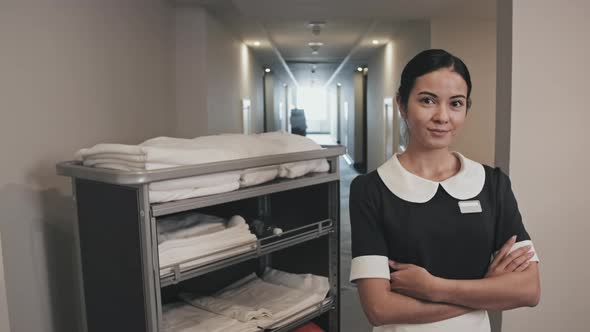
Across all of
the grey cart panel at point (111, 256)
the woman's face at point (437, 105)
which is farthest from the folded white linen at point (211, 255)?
the woman's face at point (437, 105)

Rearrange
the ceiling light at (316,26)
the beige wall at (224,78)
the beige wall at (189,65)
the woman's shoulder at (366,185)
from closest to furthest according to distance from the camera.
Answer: the woman's shoulder at (366,185)
the beige wall at (189,65)
the beige wall at (224,78)
the ceiling light at (316,26)

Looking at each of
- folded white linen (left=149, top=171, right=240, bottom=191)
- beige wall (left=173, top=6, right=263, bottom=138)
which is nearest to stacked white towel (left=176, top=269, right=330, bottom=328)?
folded white linen (left=149, top=171, right=240, bottom=191)

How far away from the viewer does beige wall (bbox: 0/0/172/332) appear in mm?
1654

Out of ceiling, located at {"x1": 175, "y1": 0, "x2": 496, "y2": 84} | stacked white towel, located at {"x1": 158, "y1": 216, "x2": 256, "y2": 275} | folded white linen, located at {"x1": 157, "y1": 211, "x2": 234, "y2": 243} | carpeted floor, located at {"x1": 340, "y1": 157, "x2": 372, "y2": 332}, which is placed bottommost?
carpeted floor, located at {"x1": 340, "y1": 157, "x2": 372, "y2": 332}

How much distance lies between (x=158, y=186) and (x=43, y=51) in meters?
1.04

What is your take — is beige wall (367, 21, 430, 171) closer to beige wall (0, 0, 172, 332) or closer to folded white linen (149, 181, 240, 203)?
beige wall (0, 0, 172, 332)

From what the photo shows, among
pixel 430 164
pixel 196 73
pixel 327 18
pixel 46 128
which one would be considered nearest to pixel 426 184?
pixel 430 164

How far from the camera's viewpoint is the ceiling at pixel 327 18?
404cm

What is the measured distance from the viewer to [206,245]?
145 centimetres

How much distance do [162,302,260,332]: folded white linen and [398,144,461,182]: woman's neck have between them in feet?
2.66

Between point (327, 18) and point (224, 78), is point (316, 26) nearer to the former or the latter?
point (327, 18)

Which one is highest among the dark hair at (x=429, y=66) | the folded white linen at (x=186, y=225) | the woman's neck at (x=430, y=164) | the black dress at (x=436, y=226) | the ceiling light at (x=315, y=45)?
the ceiling light at (x=315, y=45)

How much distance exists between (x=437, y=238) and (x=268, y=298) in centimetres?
89

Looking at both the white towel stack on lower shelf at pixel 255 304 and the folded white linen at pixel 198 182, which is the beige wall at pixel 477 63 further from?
the folded white linen at pixel 198 182
